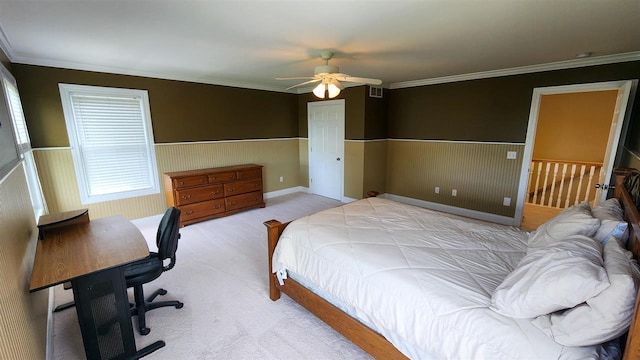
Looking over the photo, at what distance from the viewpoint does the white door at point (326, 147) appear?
534 cm

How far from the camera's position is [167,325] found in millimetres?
2131

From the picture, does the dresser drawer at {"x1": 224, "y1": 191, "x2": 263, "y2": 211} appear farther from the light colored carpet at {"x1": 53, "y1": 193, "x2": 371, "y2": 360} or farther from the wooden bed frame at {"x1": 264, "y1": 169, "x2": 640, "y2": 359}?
the wooden bed frame at {"x1": 264, "y1": 169, "x2": 640, "y2": 359}

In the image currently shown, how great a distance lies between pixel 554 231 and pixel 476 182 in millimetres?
3052

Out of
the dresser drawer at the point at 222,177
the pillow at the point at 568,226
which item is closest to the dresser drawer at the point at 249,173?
the dresser drawer at the point at 222,177

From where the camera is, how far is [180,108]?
14.2 feet

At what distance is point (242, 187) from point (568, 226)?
425cm

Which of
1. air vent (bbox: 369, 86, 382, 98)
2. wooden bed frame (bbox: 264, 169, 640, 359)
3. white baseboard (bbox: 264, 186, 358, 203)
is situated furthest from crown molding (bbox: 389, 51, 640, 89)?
white baseboard (bbox: 264, 186, 358, 203)

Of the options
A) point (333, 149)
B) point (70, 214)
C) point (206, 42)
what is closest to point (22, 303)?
point (70, 214)

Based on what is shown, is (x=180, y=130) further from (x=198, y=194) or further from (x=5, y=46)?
Answer: (x=5, y=46)

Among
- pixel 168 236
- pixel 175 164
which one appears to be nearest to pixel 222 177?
pixel 175 164

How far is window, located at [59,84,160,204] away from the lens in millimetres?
3551

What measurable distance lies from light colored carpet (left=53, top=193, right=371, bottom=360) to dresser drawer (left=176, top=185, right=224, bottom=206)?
3.08 ft

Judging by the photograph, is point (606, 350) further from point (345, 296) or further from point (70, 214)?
point (70, 214)

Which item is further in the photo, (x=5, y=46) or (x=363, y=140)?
(x=363, y=140)
